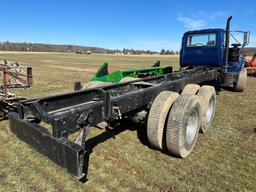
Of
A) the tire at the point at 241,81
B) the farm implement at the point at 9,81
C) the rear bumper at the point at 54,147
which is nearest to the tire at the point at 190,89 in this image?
the rear bumper at the point at 54,147

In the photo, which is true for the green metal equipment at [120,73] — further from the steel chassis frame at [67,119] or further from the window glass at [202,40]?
the steel chassis frame at [67,119]

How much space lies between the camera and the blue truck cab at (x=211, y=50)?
295 inches

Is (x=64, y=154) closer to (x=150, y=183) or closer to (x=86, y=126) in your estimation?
(x=86, y=126)

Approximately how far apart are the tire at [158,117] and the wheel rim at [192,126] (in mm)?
483

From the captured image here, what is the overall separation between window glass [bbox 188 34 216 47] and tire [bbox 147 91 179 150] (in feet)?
16.2

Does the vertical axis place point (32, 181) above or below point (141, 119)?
below

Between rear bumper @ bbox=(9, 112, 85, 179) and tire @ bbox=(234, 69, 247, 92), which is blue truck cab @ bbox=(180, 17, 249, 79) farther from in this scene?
rear bumper @ bbox=(9, 112, 85, 179)

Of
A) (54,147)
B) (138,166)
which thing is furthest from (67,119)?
(138,166)

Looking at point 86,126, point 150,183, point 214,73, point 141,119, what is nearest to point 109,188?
point 150,183

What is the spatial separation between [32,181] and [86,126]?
1091 millimetres

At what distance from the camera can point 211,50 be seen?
25.3 feet

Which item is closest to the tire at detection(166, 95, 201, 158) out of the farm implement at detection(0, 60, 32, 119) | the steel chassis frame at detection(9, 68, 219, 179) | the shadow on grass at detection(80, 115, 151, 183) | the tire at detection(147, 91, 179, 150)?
the tire at detection(147, 91, 179, 150)

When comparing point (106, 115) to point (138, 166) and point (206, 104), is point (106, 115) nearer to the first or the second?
point (138, 166)

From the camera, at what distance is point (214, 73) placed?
22.1ft
